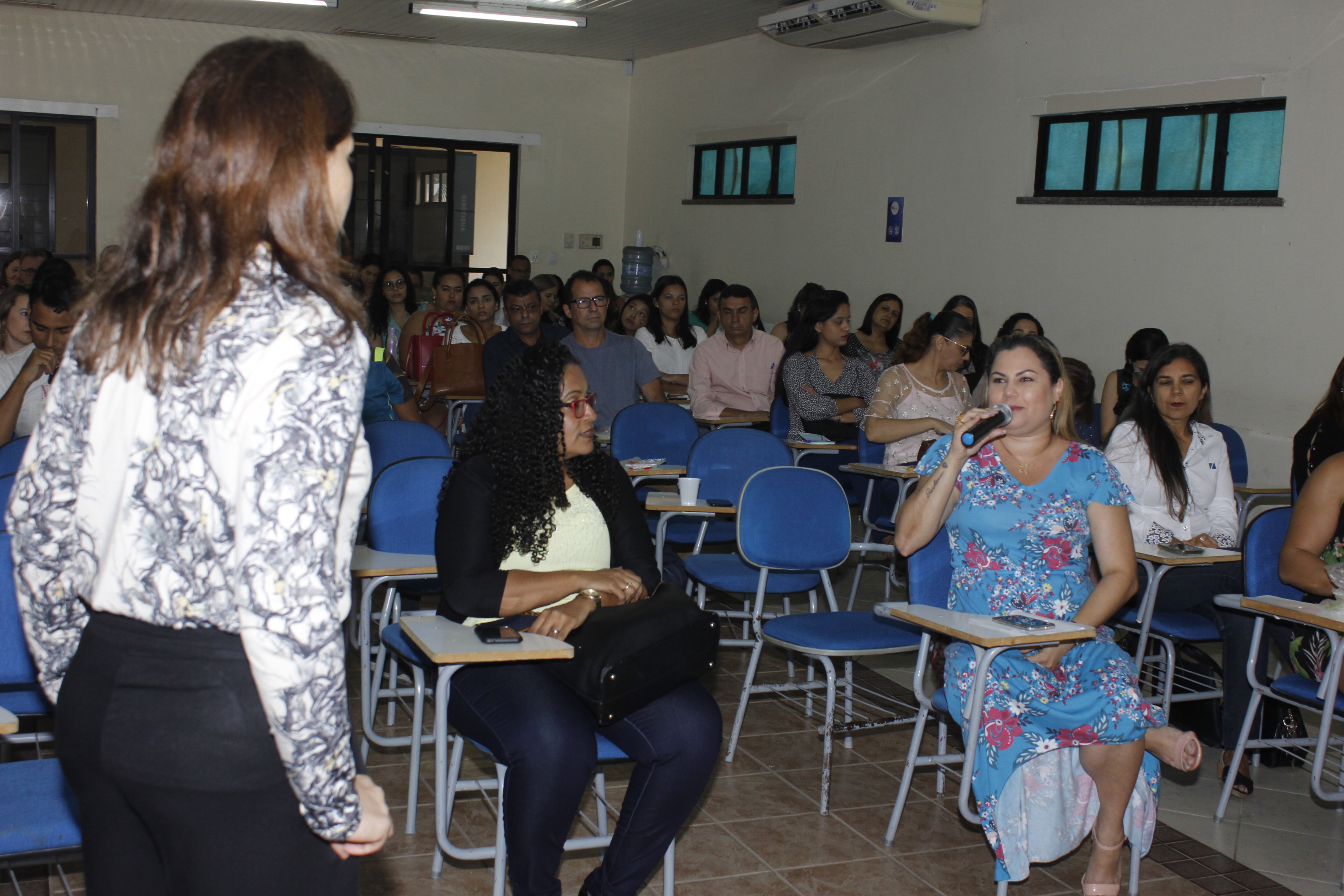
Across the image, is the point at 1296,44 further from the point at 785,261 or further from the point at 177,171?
the point at 177,171

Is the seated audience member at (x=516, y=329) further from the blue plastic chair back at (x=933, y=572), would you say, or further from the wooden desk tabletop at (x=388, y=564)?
the blue plastic chair back at (x=933, y=572)

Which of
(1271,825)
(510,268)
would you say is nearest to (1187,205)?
(1271,825)

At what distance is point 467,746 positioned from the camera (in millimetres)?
3613

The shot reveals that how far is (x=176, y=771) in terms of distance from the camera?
1.13 m

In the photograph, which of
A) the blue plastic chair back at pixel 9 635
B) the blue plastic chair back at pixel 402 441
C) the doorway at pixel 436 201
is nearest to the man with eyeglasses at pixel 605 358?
the blue plastic chair back at pixel 402 441

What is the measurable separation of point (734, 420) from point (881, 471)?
1.47 m

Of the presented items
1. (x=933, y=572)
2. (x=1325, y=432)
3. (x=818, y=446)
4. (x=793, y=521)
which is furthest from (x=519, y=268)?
(x=933, y=572)

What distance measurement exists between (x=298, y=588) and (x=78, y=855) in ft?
3.60

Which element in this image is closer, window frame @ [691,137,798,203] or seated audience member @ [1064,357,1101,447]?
seated audience member @ [1064,357,1101,447]

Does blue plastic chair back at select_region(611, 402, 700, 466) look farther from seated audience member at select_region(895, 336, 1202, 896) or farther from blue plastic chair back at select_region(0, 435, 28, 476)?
blue plastic chair back at select_region(0, 435, 28, 476)

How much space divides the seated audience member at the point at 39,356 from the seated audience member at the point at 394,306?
10.0 ft

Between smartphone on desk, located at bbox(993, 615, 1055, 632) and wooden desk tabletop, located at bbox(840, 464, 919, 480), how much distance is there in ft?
6.29

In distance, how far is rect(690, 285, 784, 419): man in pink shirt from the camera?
656 centimetres

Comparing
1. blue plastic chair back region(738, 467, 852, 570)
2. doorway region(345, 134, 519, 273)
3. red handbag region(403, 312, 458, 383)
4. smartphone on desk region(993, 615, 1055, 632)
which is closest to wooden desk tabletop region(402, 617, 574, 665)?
smartphone on desk region(993, 615, 1055, 632)
